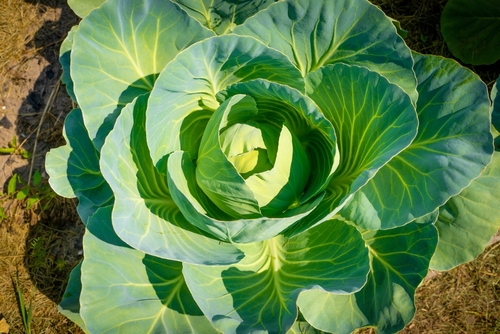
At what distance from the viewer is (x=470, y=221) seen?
6.91 ft

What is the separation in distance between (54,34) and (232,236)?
248cm

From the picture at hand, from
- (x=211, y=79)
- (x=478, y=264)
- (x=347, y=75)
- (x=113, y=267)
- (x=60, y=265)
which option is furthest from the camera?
(x=60, y=265)

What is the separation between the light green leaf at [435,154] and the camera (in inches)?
67.7

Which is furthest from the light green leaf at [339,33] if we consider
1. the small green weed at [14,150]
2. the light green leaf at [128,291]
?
the small green weed at [14,150]

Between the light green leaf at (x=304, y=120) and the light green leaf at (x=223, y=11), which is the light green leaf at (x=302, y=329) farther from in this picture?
the light green leaf at (x=223, y=11)

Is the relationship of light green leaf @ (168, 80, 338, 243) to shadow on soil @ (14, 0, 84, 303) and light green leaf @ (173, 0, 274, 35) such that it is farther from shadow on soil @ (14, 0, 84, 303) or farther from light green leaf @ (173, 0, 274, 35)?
shadow on soil @ (14, 0, 84, 303)

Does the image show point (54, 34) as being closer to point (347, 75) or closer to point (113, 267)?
point (113, 267)

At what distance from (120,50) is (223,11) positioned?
62cm

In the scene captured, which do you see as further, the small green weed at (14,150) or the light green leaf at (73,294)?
the small green weed at (14,150)

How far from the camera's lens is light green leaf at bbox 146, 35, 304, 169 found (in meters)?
1.71

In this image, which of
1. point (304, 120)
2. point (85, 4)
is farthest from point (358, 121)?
point (85, 4)

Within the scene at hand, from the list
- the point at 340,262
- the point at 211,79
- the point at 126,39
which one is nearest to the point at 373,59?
the point at 211,79

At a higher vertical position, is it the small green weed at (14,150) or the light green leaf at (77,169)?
the light green leaf at (77,169)

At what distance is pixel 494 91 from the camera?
250 cm
